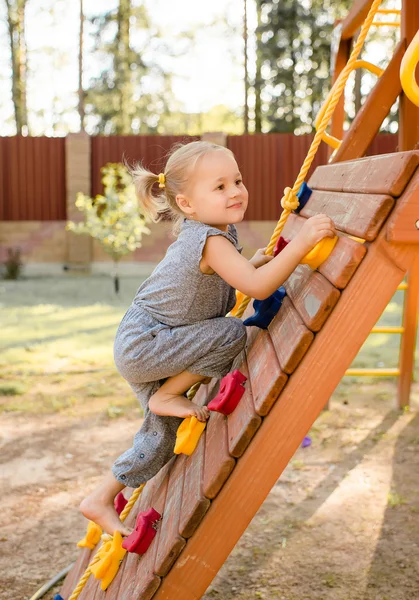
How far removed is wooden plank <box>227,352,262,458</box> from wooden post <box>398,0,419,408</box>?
1516 millimetres

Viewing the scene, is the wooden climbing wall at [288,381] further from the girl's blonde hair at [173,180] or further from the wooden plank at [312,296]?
the girl's blonde hair at [173,180]

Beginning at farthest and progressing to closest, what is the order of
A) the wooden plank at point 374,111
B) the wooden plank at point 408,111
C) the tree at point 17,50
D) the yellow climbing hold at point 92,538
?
the tree at point 17,50
the wooden plank at point 408,111
the wooden plank at point 374,111
the yellow climbing hold at point 92,538

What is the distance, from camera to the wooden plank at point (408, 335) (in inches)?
185

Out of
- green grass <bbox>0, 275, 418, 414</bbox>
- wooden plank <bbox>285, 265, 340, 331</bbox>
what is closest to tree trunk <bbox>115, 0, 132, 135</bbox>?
green grass <bbox>0, 275, 418, 414</bbox>

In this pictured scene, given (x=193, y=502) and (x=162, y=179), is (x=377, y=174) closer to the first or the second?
(x=162, y=179)

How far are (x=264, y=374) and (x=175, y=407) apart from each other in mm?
501

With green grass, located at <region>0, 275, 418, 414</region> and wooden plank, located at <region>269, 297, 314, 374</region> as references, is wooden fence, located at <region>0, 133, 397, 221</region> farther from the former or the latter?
wooden plank, located at <region>269, 297, 314, 374</region>

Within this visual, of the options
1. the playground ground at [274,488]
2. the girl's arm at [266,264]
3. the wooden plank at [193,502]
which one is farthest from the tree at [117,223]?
the wooden plank at [193,502]

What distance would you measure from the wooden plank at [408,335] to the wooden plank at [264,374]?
257 centimetres

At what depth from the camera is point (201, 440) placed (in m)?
2.28

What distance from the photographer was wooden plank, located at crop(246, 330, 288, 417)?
6.00 feet

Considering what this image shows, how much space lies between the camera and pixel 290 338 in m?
1.88

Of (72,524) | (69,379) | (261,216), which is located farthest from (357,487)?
(261,216)

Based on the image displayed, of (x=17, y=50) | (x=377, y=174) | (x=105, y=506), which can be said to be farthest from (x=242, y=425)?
(x=17, y=50)
